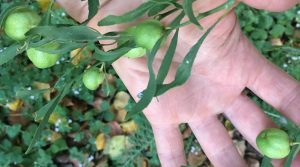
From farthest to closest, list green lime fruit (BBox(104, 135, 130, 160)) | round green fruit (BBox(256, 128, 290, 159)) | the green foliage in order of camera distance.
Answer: green lime fruit (BBox(104, 135, 130, 160))
the green foliage
round green fruit (BBox(256, 128, 290, 159))

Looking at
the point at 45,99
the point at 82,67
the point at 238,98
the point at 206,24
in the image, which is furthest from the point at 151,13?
the point at 45,99

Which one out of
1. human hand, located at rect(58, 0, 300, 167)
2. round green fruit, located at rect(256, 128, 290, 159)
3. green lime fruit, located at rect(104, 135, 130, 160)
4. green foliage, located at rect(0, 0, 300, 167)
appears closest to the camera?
round green fruit, located at rect(256, 128, 290, 159)

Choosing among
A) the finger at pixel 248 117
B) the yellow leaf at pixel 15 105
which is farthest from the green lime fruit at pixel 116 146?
the finger at pixel 248 117

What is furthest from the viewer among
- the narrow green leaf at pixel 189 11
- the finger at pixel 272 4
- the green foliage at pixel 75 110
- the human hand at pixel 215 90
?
the green foliage at pixel 75 110

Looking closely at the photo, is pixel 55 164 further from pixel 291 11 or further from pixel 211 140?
pixel 291 11

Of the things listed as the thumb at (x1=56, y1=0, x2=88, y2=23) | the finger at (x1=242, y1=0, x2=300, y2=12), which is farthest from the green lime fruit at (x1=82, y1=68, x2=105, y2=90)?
the finger at (x1=242, y1=0, x2=300, y2=12)

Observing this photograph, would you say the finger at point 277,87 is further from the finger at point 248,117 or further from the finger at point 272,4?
the finger at point 272,4

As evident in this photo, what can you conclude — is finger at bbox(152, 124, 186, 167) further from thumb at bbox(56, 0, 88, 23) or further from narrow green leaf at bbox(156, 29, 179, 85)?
narrow green leaf at bbox(156, 29, 179, 85)
